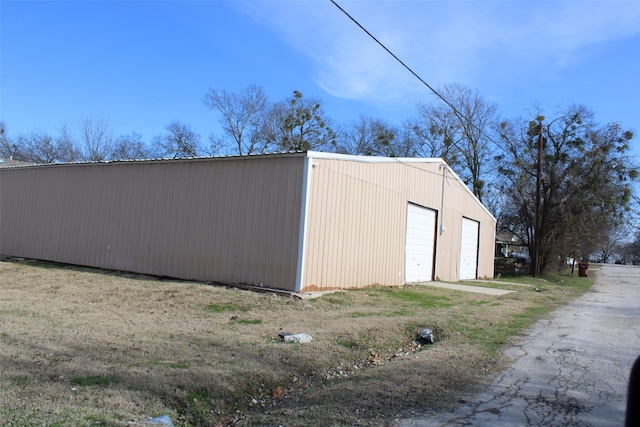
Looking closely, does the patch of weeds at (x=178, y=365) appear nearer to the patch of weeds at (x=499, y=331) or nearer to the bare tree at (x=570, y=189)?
the patch of weeds at (x=499, y=331)

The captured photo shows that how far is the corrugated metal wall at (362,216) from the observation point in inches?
479

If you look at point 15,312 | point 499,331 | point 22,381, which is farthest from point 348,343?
point 15,312

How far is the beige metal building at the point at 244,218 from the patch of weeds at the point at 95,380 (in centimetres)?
679

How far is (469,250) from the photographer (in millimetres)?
24000

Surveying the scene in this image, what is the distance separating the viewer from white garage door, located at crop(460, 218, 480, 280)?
2298cm

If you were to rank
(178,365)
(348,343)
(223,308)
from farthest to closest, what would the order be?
(223,308)
(348,343)
(178,365)

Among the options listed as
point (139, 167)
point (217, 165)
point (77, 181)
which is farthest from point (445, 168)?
point (77, 181)

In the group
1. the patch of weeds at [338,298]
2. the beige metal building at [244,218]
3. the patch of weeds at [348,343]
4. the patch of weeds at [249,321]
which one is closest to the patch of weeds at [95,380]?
the patch of weeds at [348,343]

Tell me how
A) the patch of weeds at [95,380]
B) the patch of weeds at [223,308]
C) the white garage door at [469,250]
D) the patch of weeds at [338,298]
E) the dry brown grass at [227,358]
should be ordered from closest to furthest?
the dry brown grass at [227,358], the patch of weeds at [95,380], the patch of weeds at [223,308], the patch of weeds at [338,298], the white garage door at [469,250]

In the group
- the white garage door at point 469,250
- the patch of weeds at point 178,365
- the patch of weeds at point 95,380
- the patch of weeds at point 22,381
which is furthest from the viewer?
the white garage door at point 469,250

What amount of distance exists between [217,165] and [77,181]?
22.5 feet

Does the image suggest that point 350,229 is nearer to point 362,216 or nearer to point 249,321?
point 362,216

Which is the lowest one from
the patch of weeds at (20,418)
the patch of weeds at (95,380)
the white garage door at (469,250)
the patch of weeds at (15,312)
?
the patch of weeds at (15,312)

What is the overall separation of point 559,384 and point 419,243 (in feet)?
40.6
